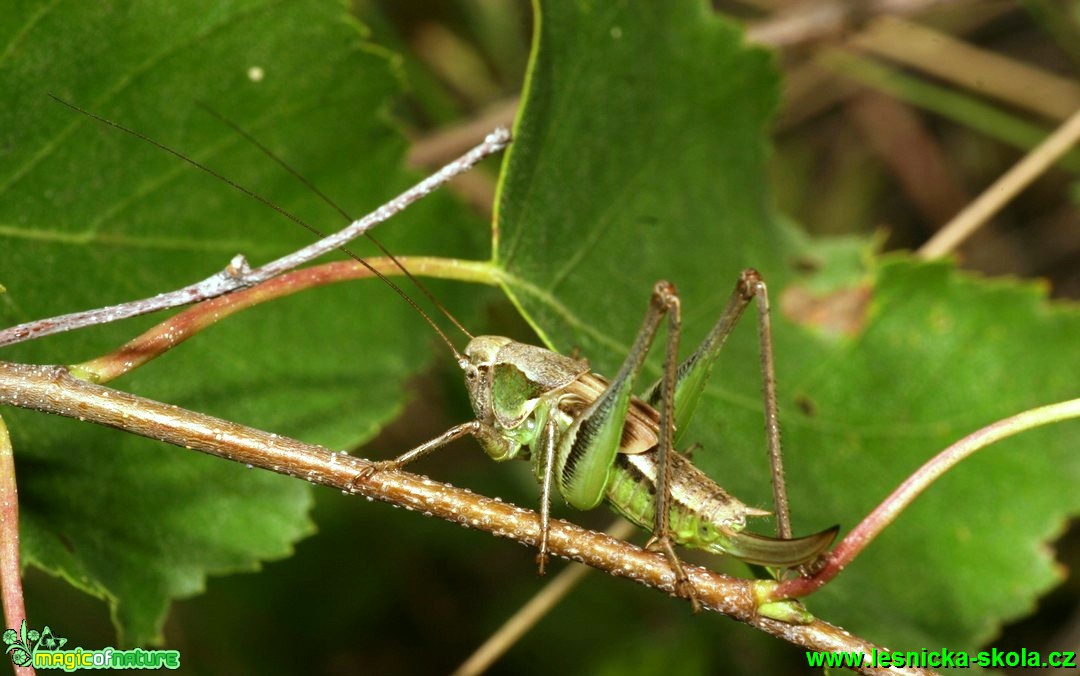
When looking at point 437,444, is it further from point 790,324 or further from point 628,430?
point 790,324

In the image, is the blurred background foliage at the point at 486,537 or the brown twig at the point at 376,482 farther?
the blurred background foliage at the point at 486,537

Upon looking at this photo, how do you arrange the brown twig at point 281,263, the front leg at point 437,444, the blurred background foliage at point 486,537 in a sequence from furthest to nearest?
1. the blurred background foliage at point 486,537
2. the front leg at point 437,444
3. the brown twig at point 281,263

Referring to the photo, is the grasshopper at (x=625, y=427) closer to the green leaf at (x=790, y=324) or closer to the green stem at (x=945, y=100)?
the green leaf at (x=790, y=324)

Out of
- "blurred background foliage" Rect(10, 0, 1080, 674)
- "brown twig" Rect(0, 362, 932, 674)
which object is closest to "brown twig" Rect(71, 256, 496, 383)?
"brown twig" Rect(0, 362, 932, 674)

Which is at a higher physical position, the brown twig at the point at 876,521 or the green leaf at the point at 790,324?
the green leaf at the point at 790,324

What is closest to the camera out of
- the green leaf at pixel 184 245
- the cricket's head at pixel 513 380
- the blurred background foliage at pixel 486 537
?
the green leaf at pixel 184 245

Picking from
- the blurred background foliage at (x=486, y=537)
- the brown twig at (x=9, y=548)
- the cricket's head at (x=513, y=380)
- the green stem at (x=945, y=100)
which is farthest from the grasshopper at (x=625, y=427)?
the green stem at (x=945, y=100)

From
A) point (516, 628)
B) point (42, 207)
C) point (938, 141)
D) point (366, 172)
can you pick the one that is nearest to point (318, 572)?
point (516, 628)
